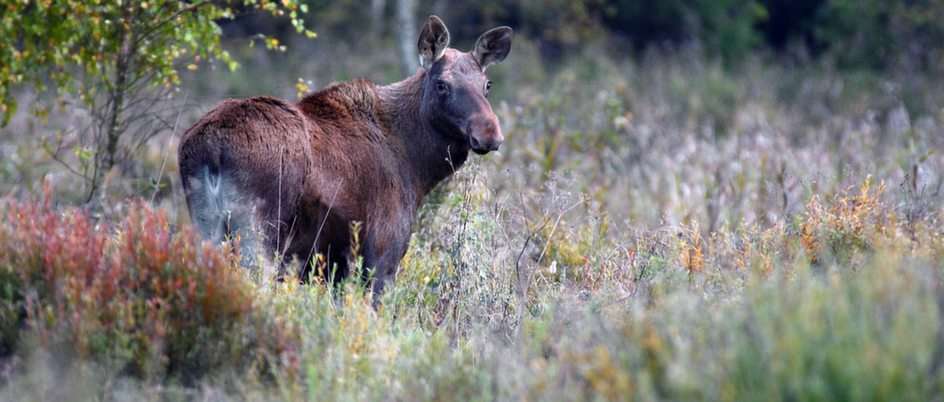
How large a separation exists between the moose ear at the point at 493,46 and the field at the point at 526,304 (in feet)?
2.78

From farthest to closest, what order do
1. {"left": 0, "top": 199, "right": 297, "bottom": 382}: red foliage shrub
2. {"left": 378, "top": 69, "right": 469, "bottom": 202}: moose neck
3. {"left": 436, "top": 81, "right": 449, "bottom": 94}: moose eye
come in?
{"left": 378, "top": 69, "right": 469, "bottom": 202}: moose neck < {"left": 436, "top": 81, "right": 449, "bottom": 94}: moose eye < {"left": 0, "top": 199, "right": 297, "bottom": 382}: red foliage shrub

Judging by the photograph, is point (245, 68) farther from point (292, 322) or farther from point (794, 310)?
point (794, 310)

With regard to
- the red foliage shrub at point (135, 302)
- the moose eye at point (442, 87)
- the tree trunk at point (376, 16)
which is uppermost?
the moose eye at point (442, 87)

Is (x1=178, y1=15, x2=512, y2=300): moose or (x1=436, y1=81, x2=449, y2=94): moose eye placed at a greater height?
(x1=436, y1=81, x2=449, y2=94): moose eye

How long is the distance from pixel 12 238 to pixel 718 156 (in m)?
8.20

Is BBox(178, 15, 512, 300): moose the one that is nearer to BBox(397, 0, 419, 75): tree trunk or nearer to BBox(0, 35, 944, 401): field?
BBox(0, 35, 944, 401): field

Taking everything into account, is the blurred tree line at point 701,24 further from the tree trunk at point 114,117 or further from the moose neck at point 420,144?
the moose neck at point 420,144

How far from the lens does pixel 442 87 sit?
7527 millimetres

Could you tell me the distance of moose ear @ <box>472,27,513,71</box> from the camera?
7844mm

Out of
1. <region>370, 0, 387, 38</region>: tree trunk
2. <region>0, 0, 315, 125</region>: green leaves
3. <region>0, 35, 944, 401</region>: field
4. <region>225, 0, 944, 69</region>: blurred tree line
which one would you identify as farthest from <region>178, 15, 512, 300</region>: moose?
<region>370, 0, 387, 38</region>: tree trunk

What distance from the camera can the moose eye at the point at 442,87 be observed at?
749cm

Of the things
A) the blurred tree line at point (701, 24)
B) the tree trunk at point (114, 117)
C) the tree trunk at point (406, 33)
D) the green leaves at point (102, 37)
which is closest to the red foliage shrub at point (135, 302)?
the green leaves at point (102, 37)

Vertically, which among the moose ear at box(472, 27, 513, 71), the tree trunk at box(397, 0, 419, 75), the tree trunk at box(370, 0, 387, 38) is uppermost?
the moose ear at box(472, 27, 513, 71)

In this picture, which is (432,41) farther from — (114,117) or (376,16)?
(376,16)
